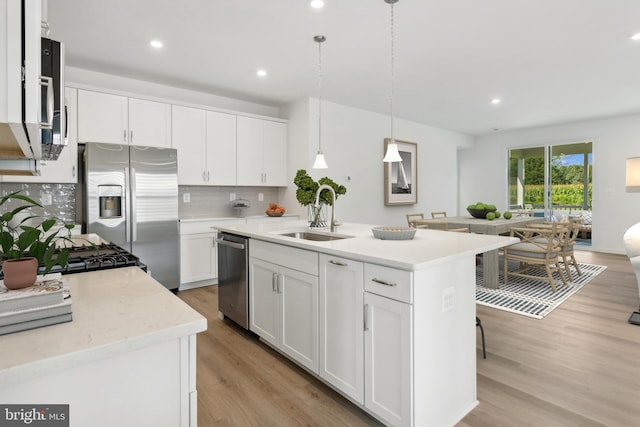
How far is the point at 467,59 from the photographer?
3732mm

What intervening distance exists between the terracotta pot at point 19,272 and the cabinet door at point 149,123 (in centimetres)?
340

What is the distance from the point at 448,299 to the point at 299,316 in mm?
949

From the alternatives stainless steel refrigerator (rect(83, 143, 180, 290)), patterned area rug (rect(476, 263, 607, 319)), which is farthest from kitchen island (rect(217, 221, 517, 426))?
stainless steel refrigerator (rect(83, 143, 180, 290))

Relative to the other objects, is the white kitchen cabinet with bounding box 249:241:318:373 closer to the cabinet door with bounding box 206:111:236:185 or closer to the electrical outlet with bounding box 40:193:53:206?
the cabinet door with bounding box 206:111:236:185

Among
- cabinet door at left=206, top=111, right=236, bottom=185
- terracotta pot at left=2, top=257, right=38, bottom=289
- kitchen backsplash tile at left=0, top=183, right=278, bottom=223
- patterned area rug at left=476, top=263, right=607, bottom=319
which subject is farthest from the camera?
cabinet door at left=206, top=111, right=236, bottom=185

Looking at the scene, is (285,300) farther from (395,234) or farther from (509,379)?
(509,379)

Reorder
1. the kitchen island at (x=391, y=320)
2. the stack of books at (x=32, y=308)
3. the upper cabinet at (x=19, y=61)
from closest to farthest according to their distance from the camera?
the upper cabinet at (x=19, y=61) → the stack of books at (x=32, y=308) → the kitchen island at (x=391, y=320)

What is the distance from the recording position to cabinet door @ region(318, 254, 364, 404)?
1.79 m

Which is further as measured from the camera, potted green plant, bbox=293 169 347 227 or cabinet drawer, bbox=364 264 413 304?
potted green plant, bbox=293 169 347 227

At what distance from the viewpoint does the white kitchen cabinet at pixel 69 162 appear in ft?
11.5

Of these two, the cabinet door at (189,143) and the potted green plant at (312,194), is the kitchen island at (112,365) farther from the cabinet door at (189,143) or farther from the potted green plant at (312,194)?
the cabinet door at (189,143)

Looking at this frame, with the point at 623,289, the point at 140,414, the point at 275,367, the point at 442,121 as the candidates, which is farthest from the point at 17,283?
the point at 442,121

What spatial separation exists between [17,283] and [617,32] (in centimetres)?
449

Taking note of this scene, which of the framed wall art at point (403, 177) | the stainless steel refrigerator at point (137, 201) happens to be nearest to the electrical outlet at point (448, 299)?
the stainless steel refrigerator at point (137, 201)
